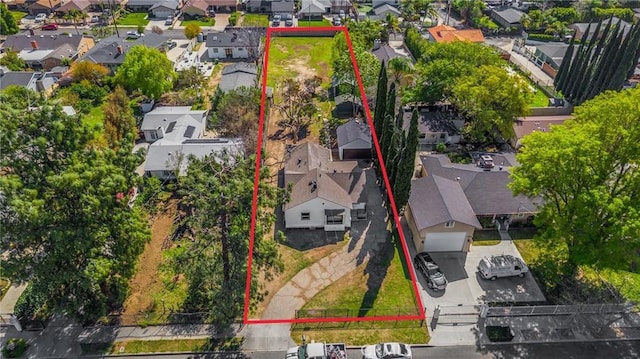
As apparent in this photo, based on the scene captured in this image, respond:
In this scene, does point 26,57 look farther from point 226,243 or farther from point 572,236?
point 572,236

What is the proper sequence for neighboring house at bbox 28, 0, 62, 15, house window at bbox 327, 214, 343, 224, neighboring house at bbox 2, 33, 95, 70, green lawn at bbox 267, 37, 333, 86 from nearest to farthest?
1. house window at bbox 327, 214, 343, 224
2. green lawn at bbox 267, 37, 333, 86
3. neighboring house at bbox 2, 33, 95, 70
4. neighboring house at bbox 28, 0, 62, 15

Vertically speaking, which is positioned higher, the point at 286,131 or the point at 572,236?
the point at 572,236

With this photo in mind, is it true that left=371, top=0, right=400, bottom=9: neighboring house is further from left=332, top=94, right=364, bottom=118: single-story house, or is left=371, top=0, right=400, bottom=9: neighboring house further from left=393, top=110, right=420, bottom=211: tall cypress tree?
left=393, top=110, right=420, bottom=211: tall cypress tree

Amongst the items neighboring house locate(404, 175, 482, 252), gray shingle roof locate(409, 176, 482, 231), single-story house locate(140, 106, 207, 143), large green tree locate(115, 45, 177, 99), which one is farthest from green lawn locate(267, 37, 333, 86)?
neighboring house locate(404, 175, 482, 252)

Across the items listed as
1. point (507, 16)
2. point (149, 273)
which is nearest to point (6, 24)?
point (149, 273)

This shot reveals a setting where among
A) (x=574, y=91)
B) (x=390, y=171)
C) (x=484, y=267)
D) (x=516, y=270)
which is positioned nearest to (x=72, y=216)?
(x=390, y=171)

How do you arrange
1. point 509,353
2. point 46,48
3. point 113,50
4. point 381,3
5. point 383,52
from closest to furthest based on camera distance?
point 509,353
point 383,52
point 113,50
point 46,48
point 381,3

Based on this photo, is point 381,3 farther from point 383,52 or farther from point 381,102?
point 381,102
